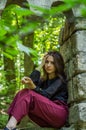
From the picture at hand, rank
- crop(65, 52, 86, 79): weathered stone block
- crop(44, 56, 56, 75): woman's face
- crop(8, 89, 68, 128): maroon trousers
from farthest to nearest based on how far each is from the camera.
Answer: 1. crop(44, 56, 56, 75): woman's face
2. crop(65, 52, 86, 79): weathered stone block
3. crop(8, 89, 68, 128): maroon trousers

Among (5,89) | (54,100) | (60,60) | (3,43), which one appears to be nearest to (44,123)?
(54,100)

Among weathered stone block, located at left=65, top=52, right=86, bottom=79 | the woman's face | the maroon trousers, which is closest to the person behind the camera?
the maroon trousers

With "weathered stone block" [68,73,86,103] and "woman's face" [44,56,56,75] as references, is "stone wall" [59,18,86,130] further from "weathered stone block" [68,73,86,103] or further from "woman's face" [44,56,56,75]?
"woman's face" [44,56,56,75]

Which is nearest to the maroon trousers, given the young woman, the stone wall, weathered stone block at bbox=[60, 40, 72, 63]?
the young woman

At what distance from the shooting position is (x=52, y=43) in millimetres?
7391

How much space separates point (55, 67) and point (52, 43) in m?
3.93

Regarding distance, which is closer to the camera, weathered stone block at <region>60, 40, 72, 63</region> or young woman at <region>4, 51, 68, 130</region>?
young woman at <region>4, 51, 68, 130</region>

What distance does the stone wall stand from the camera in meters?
3.13

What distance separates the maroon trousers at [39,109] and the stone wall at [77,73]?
0.39ft

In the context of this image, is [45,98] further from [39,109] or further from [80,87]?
[80,87]

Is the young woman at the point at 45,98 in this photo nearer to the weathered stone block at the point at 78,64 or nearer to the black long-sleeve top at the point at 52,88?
the black long-sleeve top at the point at 52,88

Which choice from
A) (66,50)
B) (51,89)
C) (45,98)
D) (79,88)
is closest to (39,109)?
(45,98)

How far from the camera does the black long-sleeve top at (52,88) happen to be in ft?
10.9

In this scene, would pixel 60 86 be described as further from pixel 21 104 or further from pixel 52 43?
pixel 52 43
